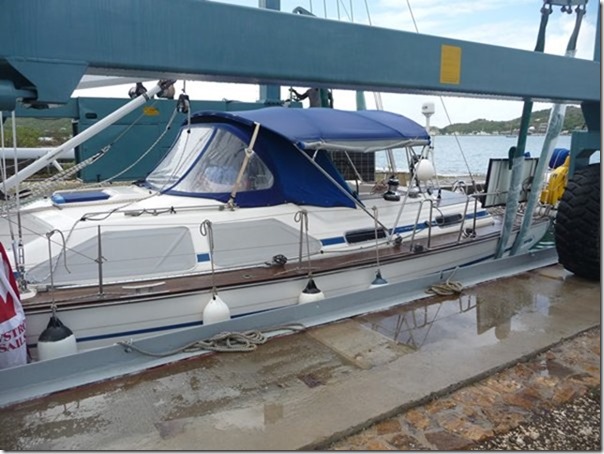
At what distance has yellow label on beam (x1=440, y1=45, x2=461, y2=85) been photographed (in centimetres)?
331

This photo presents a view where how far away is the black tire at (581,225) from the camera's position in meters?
5.11

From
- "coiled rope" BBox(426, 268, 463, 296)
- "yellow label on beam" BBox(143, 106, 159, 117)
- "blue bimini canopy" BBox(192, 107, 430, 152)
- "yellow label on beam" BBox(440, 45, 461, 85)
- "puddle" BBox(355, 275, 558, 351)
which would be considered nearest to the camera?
"yellow label on beam" BBox(440, 45, 461, 85)

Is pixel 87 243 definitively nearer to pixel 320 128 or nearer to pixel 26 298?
pixel 26 298

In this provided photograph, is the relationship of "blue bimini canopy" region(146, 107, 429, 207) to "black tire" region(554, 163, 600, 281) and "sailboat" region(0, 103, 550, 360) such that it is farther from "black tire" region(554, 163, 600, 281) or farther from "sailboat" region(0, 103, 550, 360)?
"black tire" region(554, 163, 600, 281)

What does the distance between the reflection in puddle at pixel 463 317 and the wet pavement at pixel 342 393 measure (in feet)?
0.07

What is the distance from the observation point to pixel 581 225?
514cm

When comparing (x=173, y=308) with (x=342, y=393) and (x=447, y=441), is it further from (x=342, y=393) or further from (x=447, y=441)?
(x=447, y=441)

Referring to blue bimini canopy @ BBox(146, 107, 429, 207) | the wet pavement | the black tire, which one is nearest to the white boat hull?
the wet pavement

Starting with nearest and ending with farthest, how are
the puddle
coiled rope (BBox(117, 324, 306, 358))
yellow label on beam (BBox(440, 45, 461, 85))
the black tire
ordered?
yellow label on beam (BBox(440, 45, 461, 85)) → coiled rope (BBox(117, 324, 306, 358)) → the puddle → the black tire

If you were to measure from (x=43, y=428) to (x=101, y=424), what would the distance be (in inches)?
11.5

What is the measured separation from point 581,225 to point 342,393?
3.57 metres

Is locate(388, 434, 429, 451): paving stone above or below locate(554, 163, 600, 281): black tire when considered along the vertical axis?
below

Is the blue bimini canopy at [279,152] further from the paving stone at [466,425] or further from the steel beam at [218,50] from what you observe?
the paving stone at [466,425]

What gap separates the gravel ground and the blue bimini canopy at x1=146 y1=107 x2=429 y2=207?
3.06 metres
